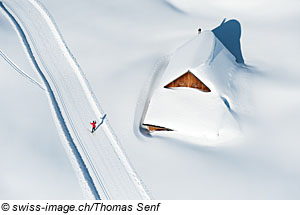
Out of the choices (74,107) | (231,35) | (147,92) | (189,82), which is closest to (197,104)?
(189,82)

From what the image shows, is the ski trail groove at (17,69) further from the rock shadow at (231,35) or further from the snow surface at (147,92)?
the rock shadow at (231,35)

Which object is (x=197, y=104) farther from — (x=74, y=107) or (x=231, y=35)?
(x=231, y=35)

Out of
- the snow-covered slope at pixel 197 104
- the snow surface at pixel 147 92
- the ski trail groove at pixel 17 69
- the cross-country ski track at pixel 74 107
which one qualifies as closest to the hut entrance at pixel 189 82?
the snow-covered slope at pixel 197 104

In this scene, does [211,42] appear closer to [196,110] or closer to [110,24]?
[196,110]

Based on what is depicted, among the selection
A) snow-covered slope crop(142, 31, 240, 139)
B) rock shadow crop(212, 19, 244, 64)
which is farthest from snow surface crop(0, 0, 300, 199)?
snow-covered slope crop(142, 31, 240, 139)

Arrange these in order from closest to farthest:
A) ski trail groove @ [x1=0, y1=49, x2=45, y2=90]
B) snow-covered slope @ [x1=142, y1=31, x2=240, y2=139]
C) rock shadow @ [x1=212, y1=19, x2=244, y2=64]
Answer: snow-covered slope @ [x1=142, y1=31, x2=240, y2=139] → ski trail groove @ [x1=0, y1=49, x2=45, y2=90] → rock shadow @ [x1=212, y1=19, x2=244, y2=64]

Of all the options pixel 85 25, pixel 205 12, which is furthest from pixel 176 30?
pixel 85 25

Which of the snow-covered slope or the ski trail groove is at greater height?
the ski trail groove

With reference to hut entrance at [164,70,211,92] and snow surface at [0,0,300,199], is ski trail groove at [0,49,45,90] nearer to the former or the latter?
snow surface at [0,0,300,199]
